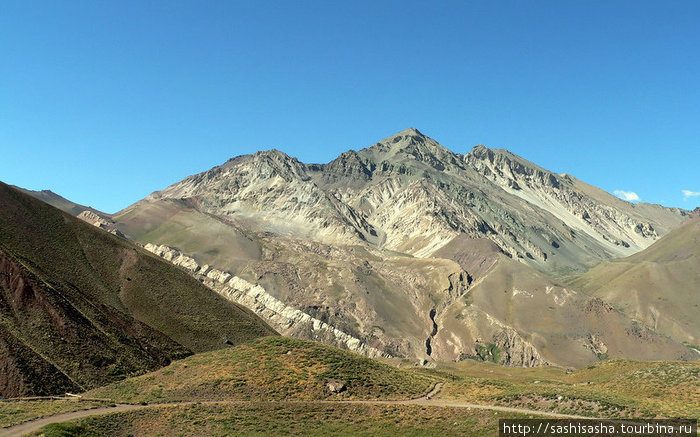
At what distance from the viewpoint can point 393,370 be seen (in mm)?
64688

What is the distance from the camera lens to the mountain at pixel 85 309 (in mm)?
60312

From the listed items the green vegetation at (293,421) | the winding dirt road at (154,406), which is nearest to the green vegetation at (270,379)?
the winding dirt road at (154,406)

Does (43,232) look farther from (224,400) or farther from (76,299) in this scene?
(224,400)

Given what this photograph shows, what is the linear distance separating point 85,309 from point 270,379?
118 feet

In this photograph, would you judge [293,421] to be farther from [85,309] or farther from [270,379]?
[85,309]

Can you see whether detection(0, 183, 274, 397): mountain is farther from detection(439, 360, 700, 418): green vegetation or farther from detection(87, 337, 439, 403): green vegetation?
detection(439, 360, 700, 418): green vegetation

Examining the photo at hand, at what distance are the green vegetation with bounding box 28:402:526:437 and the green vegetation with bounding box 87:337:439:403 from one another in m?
4.06

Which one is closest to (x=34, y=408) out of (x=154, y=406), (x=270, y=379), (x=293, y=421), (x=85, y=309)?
(x=154, y=406)

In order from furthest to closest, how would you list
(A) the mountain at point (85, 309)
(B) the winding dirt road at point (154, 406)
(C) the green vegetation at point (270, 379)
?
(A) the mountain at point (85, 309) < (C) the green vegetation at point (270, 379) < (B) the winding dirt road at point (154, 406)

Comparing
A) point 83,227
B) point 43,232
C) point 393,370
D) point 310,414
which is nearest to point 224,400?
point 310,414

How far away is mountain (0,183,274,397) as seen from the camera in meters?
60.3

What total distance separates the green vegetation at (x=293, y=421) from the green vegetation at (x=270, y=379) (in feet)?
13.3

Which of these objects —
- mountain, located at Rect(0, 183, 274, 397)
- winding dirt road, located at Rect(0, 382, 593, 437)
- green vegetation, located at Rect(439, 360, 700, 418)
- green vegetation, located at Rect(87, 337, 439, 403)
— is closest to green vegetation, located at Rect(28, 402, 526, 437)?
winding dirt road, located at Rect(0, 382, 593, 437)

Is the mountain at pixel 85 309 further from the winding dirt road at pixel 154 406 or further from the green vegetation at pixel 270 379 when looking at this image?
the winding dirt road at pixel 154 406
